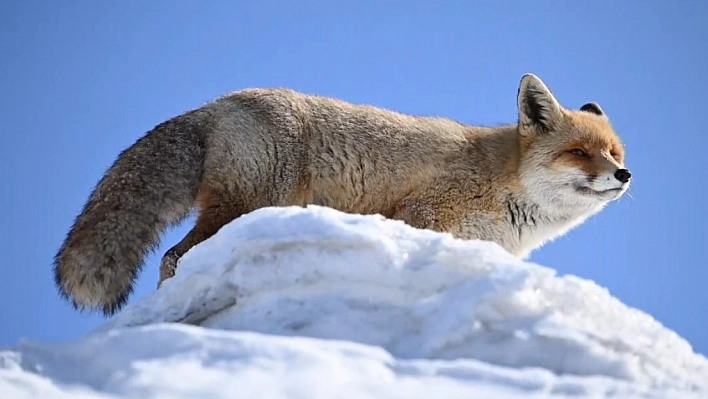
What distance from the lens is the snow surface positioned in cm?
374

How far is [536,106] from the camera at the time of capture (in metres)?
11.0

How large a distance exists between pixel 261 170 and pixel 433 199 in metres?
2.24

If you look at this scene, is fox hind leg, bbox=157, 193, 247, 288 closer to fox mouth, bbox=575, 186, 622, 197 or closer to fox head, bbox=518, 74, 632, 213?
fox head, bbox=518, 74, 632, 213

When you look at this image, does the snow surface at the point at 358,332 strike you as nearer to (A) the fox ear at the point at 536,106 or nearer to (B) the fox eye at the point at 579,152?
(B) the fox eye at the point at 579,152

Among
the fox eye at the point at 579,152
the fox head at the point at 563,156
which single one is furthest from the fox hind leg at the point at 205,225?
the fox eye at the point at 579,152

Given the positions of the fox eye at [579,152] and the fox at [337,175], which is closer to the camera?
the fox at [337,175]

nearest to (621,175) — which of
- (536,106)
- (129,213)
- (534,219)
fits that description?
(534,219)

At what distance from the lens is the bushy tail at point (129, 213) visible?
7062mm

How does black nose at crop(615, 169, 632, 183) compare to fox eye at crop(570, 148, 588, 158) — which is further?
fox eye at crop(570, 148, 588, 158)

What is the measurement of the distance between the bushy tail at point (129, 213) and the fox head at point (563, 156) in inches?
175

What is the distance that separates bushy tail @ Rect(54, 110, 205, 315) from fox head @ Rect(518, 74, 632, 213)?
4.44 metres

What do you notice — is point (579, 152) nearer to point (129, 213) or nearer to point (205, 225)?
point (205, 225)

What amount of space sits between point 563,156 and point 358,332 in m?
6.75

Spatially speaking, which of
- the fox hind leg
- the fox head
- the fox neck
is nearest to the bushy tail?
the fox hind leg
